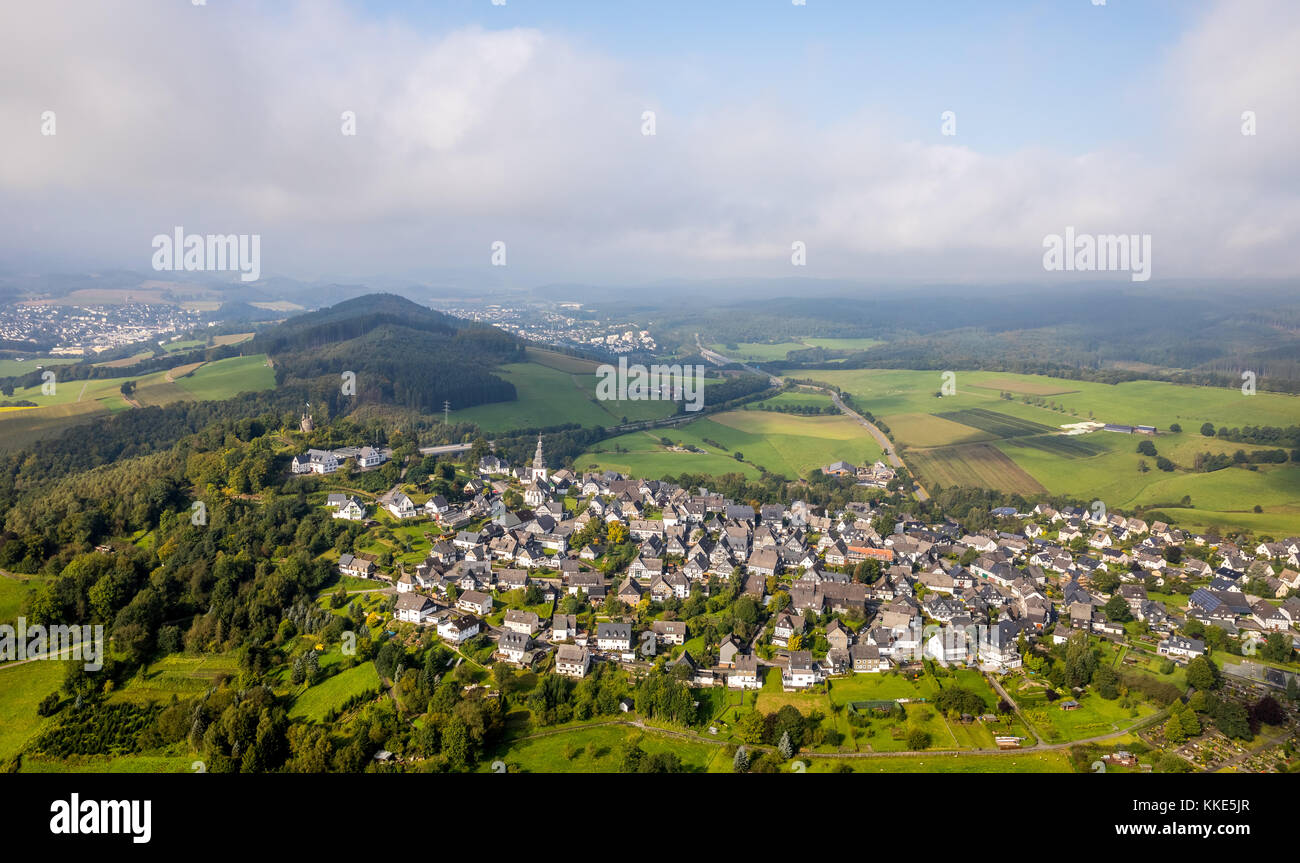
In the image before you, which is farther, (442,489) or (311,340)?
(311,340)

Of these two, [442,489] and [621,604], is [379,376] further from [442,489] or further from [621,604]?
[621,604]

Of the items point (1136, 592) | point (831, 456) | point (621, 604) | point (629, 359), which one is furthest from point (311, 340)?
point (1136, 592)

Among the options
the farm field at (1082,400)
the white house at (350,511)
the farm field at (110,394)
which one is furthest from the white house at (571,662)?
the farm field at (1082,400)

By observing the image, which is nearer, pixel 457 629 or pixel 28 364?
pixel 457 629

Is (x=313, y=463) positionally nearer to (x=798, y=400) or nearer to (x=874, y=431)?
(x=874, y=431)

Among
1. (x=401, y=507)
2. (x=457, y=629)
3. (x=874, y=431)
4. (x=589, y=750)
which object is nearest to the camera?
(x=589, y=750)

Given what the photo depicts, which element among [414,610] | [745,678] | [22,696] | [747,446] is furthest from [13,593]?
[747,446]
